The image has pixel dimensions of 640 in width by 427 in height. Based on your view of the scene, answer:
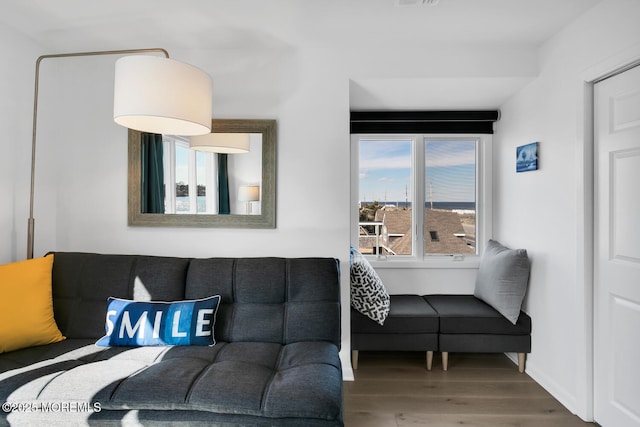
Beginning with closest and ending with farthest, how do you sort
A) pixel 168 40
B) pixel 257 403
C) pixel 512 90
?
1. pixel 257 403
2. pixel 168 40
3. pixel 512 90

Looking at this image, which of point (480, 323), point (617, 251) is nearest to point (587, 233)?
point (617, 251)

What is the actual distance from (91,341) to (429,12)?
9.13 feet

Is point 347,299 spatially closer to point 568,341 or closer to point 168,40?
point 568,341

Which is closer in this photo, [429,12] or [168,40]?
[429,12]

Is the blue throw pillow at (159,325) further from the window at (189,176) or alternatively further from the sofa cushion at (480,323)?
the sofa cushion at (480,323)

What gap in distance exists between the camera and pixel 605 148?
2104 millimetres

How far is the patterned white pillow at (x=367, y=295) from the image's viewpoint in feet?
9.14

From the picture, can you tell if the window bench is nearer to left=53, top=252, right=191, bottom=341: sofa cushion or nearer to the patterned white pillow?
the patterned white pillow

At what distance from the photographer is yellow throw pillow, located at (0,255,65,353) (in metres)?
1.96

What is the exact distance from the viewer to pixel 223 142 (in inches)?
106

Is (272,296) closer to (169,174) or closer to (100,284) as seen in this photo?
(100,284)

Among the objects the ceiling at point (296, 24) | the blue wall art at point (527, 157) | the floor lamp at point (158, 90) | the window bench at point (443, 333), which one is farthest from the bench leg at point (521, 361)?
the floor lamp at point (158, 90)

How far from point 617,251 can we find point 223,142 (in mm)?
2530

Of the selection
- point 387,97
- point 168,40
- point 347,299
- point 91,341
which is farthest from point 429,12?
point 91,341
